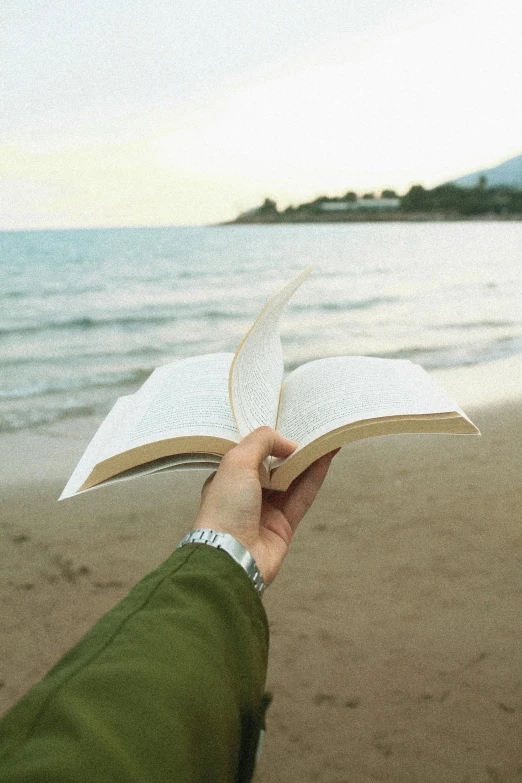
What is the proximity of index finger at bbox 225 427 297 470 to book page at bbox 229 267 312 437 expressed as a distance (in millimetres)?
54

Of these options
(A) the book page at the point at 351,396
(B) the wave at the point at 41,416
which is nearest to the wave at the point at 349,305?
(B) the wave at the point at 41,416

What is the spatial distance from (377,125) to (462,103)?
4545 mm

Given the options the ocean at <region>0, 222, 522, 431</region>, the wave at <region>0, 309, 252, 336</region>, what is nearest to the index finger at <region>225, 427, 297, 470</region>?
the ocean at <region>0, 222, 522, 431</region>

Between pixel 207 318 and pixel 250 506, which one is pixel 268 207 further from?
pixel 250 506

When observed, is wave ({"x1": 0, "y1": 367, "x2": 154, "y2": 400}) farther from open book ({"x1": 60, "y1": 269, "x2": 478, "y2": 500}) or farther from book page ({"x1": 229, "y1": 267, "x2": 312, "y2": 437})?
book page ({"x1": 229, "y1": 267, "x2": 312, "y2": 437})

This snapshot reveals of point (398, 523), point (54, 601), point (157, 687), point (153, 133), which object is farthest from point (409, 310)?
point (153, 133)

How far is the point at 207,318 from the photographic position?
1006 centimetres

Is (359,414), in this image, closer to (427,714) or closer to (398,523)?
(427,714)

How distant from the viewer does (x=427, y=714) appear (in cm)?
Answer: 170

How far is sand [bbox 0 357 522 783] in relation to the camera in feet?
5.37

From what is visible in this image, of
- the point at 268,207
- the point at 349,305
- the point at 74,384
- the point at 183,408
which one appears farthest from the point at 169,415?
the point at 268,207

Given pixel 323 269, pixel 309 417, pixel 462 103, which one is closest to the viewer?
pixel 309 417

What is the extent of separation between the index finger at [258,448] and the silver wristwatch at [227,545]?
21cm

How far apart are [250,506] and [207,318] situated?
9.08 metres
